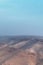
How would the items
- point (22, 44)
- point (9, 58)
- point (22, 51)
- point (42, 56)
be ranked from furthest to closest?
point (22, 44), point (22, 51), point (42, 56), point (9, 58)

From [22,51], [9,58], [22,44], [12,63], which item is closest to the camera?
[12,63]

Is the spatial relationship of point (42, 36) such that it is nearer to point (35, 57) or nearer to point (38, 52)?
point (38, 52)

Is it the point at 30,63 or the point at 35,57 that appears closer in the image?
the point at 30,63

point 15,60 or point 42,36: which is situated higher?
point 42,36

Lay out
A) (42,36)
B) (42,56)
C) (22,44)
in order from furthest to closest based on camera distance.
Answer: (42,36), (22,44), (42,56)

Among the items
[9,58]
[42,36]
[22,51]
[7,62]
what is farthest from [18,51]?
[42,36]

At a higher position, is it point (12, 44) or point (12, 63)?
point (12, 44)

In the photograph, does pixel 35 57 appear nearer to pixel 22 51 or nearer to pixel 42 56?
pixel 42 56

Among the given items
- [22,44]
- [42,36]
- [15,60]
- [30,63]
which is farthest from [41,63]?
[42,36]

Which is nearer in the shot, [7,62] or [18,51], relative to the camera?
[7,62]
